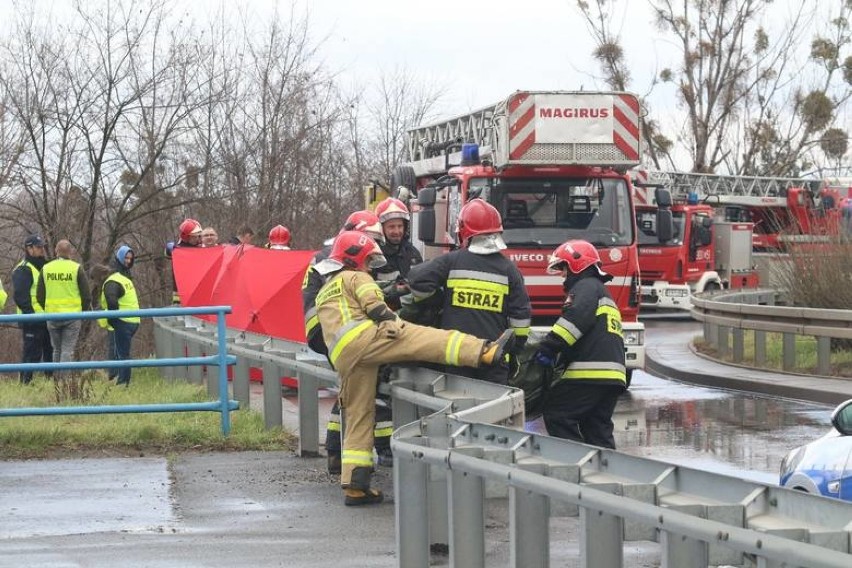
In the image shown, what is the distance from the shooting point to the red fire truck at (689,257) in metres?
28.8

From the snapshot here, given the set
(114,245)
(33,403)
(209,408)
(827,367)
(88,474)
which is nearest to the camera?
(88,474)

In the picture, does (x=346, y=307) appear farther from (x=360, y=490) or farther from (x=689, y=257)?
(x=689, y=257)

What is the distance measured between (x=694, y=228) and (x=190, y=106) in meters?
10.5

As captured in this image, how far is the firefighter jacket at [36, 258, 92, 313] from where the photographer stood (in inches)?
640

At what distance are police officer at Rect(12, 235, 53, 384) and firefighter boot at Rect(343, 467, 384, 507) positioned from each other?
8414mm

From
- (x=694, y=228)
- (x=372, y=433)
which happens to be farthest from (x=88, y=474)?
(x=694, y=228)

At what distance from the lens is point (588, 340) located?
930 centimetres

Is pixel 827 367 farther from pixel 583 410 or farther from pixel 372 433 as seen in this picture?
pixel 372 433

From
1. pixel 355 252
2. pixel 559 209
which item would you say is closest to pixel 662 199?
pixel 559 209

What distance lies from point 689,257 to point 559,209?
14.8 metres

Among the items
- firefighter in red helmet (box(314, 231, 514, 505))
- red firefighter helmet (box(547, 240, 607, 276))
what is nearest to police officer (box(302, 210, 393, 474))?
firefighter in red helmet (box(314, 231, 514, 505))

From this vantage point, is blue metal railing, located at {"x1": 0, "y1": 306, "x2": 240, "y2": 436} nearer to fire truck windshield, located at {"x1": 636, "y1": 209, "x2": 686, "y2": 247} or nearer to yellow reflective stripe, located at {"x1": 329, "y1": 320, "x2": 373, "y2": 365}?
yellow reflective stripe, located at {"x1": 329, "y1": 320, "x2": 373, "y2": 365}

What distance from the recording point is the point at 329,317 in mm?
8633

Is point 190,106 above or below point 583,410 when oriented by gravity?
above
